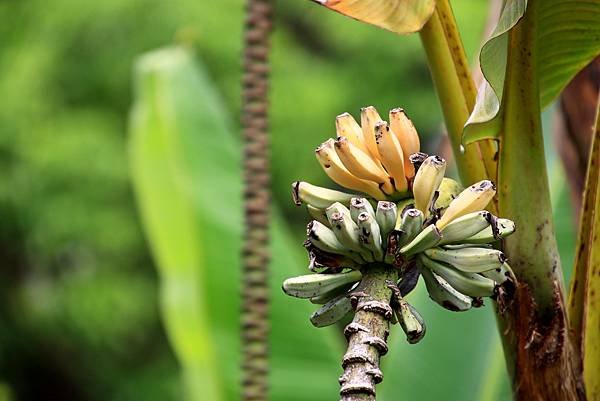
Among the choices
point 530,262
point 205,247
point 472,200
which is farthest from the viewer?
point 205,247

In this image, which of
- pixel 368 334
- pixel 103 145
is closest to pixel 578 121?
pixel 368 334

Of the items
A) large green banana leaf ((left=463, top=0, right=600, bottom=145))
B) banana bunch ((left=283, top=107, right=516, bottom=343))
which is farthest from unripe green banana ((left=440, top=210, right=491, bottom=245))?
large green banana leaf ((left=463, top=0, right=600, bottom=145))

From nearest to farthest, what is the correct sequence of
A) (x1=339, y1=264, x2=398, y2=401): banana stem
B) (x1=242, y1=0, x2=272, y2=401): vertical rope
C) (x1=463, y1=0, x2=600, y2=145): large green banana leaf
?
1. (x1=339, y1=264, x2=398, y2=401): banana stem
2. (x1=463, y1=0, x2=600, y2=145): large green banana leaf
3. (x1=242, y1=0, x2=272, y2=401): vertical rope

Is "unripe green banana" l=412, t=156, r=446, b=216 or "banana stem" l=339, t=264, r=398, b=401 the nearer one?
"banana stem" l=339, t=264, r=398, b=401

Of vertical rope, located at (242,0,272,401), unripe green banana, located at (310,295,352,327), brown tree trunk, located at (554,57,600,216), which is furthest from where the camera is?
brown tree trunk, located at (554,57,600,216)

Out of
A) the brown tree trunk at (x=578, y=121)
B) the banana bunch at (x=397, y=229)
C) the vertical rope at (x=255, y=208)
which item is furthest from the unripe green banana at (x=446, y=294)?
the brown tree trunk at (x=578, y=121)

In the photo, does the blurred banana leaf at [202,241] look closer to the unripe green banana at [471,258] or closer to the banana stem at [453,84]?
the banana stem at [453,84]

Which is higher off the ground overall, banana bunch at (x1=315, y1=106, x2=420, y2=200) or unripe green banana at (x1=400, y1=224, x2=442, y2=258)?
banana bunch at (x1=315, y1=106, x2=420, y2=200)

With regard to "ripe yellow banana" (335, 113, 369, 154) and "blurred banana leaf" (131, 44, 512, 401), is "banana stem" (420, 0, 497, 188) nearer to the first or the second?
"ripe yellow banana" (335, 113, 369, 154)

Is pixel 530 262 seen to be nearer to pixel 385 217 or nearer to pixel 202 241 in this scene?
pixel 385 217
